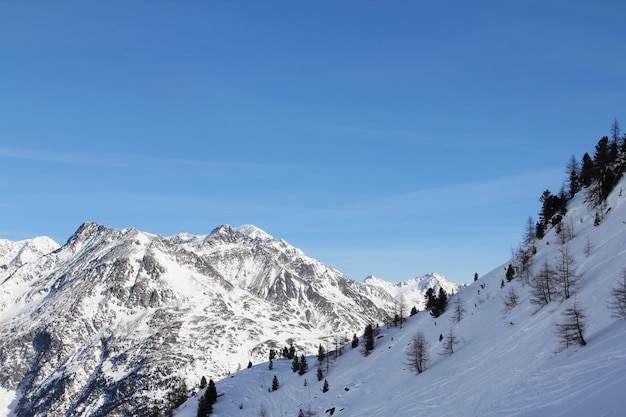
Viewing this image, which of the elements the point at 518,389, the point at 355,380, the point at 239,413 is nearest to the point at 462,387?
the point at 518,389

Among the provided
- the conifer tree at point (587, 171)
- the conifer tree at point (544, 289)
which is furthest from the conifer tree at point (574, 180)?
the conifer tree at point (544, 289)

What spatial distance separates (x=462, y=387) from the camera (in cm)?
5631

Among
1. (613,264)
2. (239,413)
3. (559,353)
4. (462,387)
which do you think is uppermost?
(613,264)

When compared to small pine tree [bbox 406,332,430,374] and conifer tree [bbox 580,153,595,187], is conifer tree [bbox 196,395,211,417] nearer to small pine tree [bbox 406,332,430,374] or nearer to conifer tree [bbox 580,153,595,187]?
A: small pine tree [bbox 406,332,430,374]

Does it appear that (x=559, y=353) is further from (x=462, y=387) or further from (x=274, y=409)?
(x=274, y=409)

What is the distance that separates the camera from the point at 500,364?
55.6 meters

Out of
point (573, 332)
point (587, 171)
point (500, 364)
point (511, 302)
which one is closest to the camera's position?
point (573, 332)

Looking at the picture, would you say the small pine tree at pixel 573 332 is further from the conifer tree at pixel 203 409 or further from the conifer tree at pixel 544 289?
the conifer tree at pixel 203 409

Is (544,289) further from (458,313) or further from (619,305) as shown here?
(458,313)

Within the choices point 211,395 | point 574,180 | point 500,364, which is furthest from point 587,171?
point 211,395

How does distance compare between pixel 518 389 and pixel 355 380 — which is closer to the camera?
pixel 518 389

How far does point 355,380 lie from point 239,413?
3443 cm

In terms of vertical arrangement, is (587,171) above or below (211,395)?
above

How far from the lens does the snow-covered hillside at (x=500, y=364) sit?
38.7 metres
